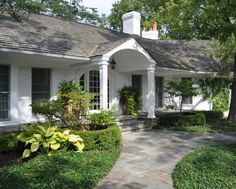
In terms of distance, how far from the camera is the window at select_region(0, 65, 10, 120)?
11438 millimetres

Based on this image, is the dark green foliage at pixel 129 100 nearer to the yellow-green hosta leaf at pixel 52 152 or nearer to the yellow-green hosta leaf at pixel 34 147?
the yellow-green hosta leaf at pixel 52 152

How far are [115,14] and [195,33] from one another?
2606 cm

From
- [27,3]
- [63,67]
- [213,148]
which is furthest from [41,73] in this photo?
[213,148]

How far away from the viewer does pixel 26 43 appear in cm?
1102

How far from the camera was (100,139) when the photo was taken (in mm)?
8852

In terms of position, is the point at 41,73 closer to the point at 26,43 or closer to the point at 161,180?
the point at 26,43

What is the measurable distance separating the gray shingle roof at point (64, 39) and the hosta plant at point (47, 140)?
3428 millimetres

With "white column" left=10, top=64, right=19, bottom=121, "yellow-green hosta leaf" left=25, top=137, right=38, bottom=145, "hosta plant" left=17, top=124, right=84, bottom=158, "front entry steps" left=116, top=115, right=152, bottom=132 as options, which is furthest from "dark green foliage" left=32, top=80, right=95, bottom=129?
"front entry steps" left=116, top=115, right=152, bottom=132

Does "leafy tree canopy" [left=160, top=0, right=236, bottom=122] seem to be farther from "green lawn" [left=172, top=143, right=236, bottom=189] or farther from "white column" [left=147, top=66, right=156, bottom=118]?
"green lawn" [left=172, top=143, right=236, bottom=189]

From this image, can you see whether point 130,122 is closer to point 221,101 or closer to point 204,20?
point 204,20

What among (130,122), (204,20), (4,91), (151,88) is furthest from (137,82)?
(4,91)

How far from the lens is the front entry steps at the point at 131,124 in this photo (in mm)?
13000

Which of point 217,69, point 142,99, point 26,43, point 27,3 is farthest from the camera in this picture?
point 217,69

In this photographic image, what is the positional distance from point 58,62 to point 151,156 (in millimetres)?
6517
